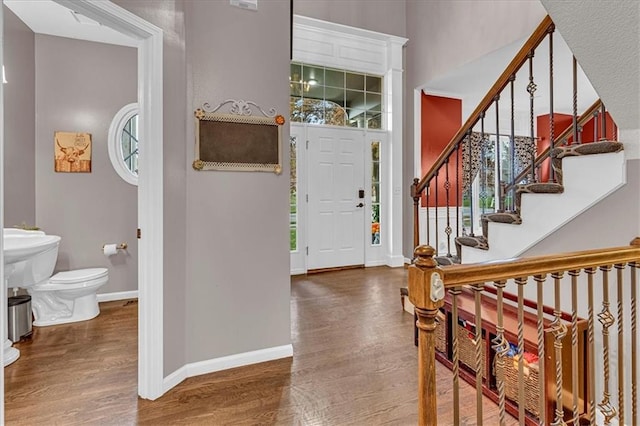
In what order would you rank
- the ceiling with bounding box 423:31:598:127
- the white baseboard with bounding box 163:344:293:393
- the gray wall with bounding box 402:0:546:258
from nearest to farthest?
the white baseboard with bounding box 163:344:293:393 → the gray wall with bounding box 402:0:546:258 → the ceiling with bounding box 423:31:598:127

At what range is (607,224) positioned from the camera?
1841mm

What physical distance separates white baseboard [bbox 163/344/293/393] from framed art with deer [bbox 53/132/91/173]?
8.19 feet

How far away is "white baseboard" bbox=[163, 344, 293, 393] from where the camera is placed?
203cm

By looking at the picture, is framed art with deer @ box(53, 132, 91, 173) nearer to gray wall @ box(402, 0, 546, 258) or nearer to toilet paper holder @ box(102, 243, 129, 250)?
toilet paper holder @ box(102, 243, 129, 250)

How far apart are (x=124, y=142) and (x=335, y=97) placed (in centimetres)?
278

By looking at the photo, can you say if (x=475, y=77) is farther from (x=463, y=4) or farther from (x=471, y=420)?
(x=471, y=420)

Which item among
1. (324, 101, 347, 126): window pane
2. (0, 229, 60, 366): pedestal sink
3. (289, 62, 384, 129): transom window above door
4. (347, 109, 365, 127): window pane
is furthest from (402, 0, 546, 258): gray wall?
(0, 229, 60, 366): pedestal sink

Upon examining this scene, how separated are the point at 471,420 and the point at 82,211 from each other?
3.75 meters

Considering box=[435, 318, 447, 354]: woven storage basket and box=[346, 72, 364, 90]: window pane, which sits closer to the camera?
box=[435, 318, 447, 354]: woven storage basket

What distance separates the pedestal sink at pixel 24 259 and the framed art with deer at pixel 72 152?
89cm

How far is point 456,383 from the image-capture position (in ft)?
3.70

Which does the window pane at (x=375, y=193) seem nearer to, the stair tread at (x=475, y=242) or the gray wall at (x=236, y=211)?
the stair tread at (x=475, y=242)

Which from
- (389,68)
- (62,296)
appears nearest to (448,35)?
(389,68)

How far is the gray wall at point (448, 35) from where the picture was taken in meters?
3.70
